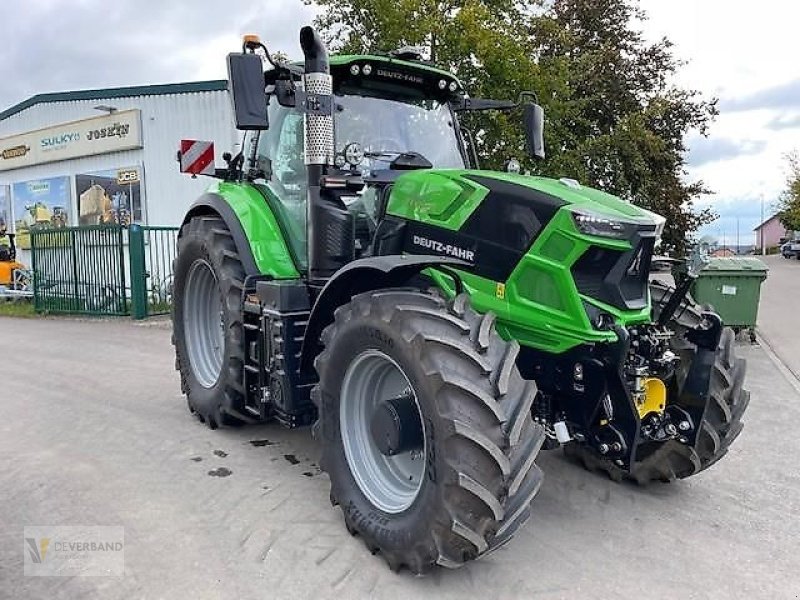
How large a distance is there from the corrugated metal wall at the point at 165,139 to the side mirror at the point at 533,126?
962 centimetres

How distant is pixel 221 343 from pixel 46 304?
1046cm

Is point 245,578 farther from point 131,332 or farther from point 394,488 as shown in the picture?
point 131,332

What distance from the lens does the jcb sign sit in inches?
639

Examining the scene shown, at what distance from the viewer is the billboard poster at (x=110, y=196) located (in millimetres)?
16297

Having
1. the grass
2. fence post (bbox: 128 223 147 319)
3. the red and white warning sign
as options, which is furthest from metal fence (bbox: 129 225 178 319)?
the red and white warning sign

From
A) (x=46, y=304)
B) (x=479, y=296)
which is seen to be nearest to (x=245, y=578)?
(x=479, y=296)

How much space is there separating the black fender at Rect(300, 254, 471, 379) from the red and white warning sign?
3388 mm

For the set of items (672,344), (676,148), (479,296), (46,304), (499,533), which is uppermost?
(676,148)

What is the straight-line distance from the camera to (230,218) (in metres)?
4.89

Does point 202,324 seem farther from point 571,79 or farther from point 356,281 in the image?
point 571,79

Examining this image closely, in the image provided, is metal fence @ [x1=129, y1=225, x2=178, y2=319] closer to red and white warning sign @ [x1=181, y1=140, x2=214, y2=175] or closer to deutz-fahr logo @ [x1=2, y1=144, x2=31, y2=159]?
red and white warning sign @ [x1=181, y1=140, x2=214, y2=175]

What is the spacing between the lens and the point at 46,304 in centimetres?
1430

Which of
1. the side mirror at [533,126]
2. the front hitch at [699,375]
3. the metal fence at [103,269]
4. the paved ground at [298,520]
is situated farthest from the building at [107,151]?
the front hitch at [699,375]

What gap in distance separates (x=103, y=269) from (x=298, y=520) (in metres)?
10.6
